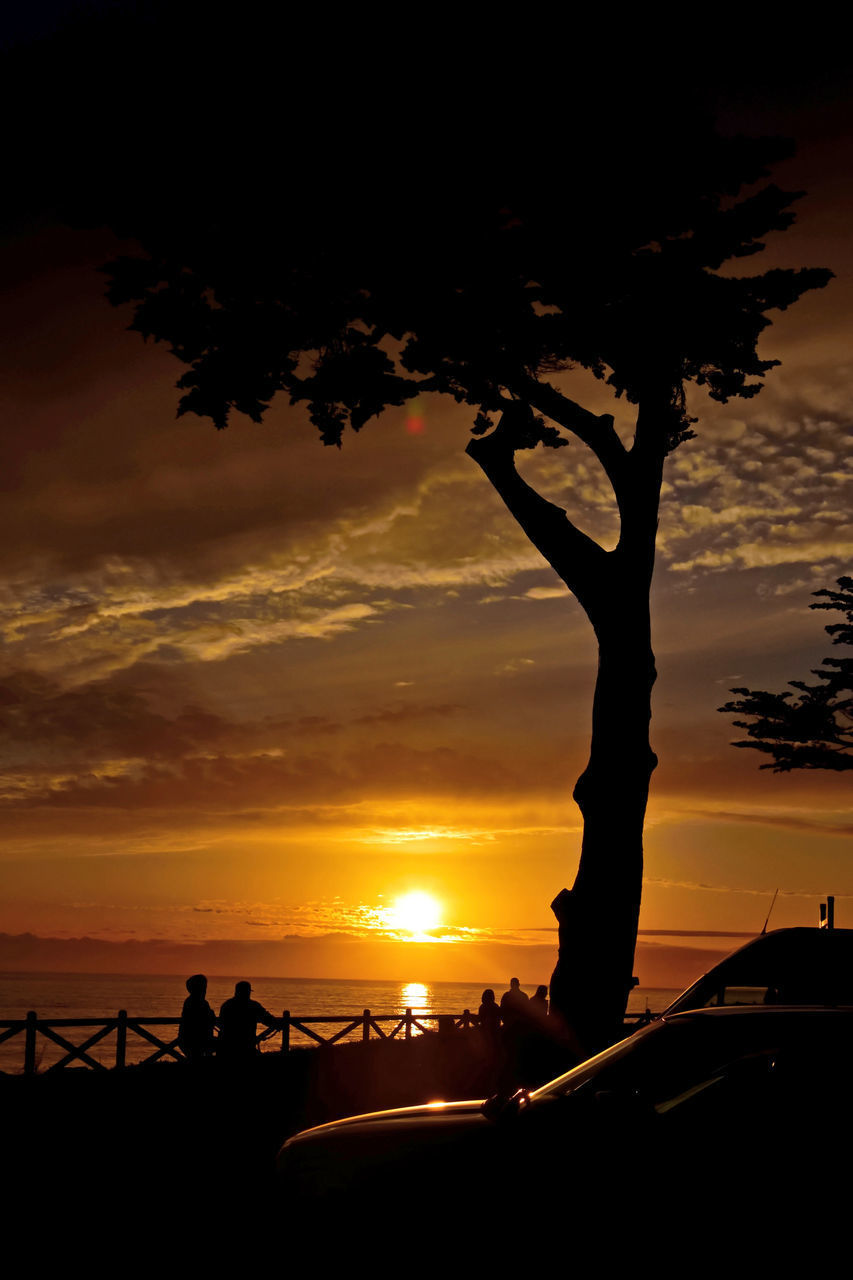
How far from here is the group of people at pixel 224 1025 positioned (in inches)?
551

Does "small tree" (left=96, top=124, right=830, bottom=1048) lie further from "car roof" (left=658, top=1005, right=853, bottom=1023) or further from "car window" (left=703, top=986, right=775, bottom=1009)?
"car roof" (left=658, top=1005, right=853, bottom=1023)

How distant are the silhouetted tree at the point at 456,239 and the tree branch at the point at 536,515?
Answer: 32mm

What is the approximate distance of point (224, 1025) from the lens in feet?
46.8

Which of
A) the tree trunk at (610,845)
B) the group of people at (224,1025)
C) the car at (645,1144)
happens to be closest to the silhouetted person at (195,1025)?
the group of people at (224,1025)

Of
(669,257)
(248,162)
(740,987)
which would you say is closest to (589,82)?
(669,257)

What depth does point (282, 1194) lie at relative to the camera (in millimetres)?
5332

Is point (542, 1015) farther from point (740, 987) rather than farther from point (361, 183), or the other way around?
point (361, 183)

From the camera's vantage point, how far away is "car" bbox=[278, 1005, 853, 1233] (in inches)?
165

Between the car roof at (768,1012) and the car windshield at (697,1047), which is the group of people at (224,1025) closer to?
the car windshield at (697,1047)

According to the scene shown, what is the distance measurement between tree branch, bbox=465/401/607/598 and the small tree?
0.03 m

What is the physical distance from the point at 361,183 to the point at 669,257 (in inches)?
147

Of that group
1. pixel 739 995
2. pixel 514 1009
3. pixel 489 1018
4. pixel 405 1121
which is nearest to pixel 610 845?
pixel 514 1009

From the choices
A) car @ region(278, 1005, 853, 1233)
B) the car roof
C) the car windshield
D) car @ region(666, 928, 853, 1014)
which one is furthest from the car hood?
car @ region(666, 928, 853, 1014)

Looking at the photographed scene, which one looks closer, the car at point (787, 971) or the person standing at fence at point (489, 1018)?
the car at point (787, 971)
